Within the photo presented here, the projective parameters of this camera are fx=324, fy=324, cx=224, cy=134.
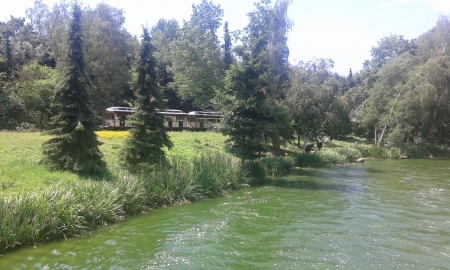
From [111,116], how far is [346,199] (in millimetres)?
27043

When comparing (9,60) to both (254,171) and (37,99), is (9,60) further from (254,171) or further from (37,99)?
(254,171)

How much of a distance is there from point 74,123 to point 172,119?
24582 millimetres

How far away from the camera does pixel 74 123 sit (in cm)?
1487

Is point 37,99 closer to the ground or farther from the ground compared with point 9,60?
closer to the ground

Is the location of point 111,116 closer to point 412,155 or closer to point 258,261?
point 258,261

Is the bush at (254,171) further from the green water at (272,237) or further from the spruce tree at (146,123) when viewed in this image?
the spruce tree at (146,123)

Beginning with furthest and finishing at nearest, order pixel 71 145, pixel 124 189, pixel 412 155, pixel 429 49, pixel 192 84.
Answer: pixel 429 49 < pixel 412 155 < pixel 192 84 < pixel 71 145 < pixel 124 189

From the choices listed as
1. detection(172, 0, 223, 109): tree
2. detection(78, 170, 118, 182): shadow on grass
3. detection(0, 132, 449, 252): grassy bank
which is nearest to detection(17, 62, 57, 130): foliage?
detection(0, 132, 449, 252): grassy bank

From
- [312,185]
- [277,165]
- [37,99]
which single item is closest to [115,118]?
[37,99]

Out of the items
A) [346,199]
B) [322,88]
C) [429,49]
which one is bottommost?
[346,199]

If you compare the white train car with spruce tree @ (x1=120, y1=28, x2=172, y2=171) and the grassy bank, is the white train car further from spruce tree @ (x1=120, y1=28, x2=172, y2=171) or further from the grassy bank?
spruce tree @ (x1=120, y1=28, x2=172, y2=171)

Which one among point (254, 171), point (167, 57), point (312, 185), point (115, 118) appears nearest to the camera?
point (312, 185)

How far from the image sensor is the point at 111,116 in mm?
35094

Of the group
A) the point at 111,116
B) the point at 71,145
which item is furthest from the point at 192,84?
the point at 71,145
